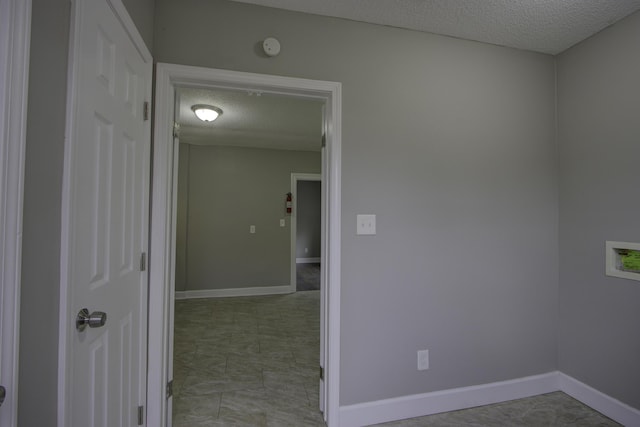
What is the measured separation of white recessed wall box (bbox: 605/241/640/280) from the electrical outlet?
1.30 metres

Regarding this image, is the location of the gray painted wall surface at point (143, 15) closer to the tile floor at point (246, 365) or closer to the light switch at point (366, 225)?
the light switch at point (366, 225)

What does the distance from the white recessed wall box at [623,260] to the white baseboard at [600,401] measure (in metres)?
0.81

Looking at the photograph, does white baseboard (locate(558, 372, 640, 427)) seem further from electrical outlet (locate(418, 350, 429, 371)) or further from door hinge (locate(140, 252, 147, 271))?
door hinge (locate(140, 252, 147, 271))

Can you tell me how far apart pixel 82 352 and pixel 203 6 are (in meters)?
1.78

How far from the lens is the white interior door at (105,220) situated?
3.00 ft

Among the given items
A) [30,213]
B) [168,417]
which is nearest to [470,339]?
[168,417]

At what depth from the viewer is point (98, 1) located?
1.03 metres

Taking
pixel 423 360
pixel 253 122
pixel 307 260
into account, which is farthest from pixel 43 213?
pixel 307 260

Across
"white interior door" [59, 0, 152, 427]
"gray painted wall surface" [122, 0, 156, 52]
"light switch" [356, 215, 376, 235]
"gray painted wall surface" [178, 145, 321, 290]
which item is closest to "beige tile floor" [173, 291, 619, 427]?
"white interior door" [59, 0, 152, 427]

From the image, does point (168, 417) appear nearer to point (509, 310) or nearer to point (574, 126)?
point (509, 310)

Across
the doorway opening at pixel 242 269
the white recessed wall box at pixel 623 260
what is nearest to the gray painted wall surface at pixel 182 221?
the doorway opening at pixel 242 269

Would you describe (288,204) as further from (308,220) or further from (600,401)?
(600,401)

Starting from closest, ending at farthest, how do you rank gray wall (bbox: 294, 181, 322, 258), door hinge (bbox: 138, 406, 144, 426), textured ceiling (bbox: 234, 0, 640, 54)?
door hinge (bbox: 138, 406, 144, 426), textured ceiling (bbox: 234, 0, 640, 54), gray wall (bbox: 294, 181, 322, 258)

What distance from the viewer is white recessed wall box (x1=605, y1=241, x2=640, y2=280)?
1.82m
